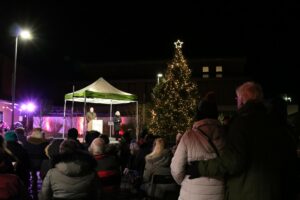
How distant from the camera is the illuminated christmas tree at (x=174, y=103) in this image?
25.9 m

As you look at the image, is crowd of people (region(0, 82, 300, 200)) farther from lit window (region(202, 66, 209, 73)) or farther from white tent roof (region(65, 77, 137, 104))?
lit window (region(202, 66, 209, 73))

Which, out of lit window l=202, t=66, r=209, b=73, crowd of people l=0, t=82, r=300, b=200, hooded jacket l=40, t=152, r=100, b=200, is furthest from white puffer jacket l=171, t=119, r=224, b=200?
lit window l=202, t=66, r=209, b=73

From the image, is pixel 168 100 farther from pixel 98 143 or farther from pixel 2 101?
pixel 98 143

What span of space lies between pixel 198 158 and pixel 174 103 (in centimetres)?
2272

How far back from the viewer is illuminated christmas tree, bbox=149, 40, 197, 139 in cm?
2592

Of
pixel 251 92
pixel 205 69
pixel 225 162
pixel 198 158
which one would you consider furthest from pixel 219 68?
pixel 225 162

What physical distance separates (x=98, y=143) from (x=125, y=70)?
33603mm

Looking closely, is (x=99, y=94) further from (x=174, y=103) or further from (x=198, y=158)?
(x=198, y=158)

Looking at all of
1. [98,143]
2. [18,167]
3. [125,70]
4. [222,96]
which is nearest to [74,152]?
[98,143]

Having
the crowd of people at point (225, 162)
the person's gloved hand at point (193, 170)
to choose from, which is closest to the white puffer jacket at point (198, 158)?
the crowd of people at point (225, 162)

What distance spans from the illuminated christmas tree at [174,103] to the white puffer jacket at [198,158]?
73.0 ft

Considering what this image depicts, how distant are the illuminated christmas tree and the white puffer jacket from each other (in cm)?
2226

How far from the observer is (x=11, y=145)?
6840 mm

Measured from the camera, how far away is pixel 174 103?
2608 cm
